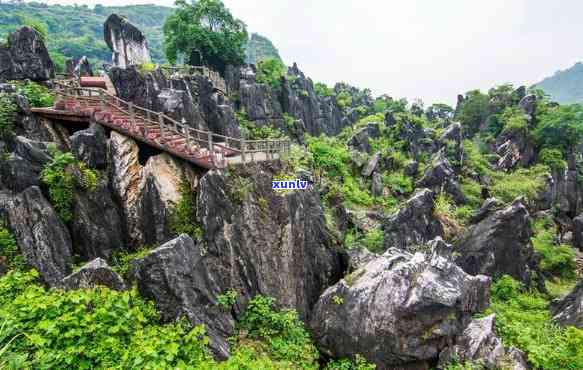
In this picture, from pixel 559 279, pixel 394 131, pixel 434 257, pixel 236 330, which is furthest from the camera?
→ pixel 394 131

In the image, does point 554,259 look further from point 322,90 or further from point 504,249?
point 322,90

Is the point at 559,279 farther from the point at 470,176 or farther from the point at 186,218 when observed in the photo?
the point at 186,218

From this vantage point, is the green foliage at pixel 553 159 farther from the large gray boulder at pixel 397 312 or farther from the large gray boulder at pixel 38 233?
the large gray boulder at pixel 38 233

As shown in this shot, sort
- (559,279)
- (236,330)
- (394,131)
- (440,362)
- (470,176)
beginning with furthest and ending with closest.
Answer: (394,131), (470,176), (559,279), (236,330), (440,362)

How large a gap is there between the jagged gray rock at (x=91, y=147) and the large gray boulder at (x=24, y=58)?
9685mm

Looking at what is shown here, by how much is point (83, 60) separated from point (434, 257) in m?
36.2

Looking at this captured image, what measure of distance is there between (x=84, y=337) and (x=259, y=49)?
14767 centimetres

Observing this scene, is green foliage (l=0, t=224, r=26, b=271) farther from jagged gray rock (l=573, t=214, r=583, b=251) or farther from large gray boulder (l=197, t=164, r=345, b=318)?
jagged gray rock (l=573, t=214, r=583, b=251)

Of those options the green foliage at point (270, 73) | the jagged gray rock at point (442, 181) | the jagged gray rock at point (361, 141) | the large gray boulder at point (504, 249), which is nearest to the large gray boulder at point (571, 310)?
the large gray boulder at point (504, 249)

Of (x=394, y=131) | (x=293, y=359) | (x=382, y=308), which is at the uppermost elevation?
(x=394, y=131)

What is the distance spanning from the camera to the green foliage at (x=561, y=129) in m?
38.8

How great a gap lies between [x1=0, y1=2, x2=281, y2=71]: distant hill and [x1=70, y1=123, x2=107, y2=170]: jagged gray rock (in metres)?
77.6

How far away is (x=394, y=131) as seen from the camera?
37688mm

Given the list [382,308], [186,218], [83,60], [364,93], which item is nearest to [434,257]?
[382,308]
